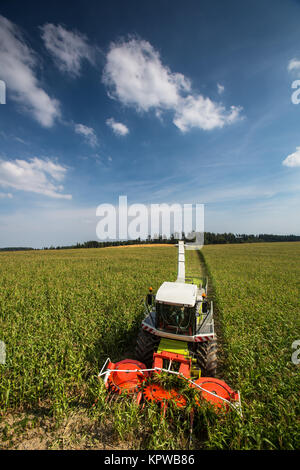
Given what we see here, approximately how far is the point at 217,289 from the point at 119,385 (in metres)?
9.76

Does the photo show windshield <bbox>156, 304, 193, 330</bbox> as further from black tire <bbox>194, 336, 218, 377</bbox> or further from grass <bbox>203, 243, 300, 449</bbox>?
grass <bbox>203, 243, 300, 449</bbox>

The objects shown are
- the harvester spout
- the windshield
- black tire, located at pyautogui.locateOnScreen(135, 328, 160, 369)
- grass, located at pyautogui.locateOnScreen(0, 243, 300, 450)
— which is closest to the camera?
grass, located at pyautogui.locateOnScreen(0, 243, 300, 450)

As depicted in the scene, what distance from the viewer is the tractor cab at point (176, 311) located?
477 cm

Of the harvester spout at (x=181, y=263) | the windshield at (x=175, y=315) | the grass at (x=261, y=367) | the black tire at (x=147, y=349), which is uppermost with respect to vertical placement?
the harvester spout at (x=181, y=263)

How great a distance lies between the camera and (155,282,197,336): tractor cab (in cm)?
477

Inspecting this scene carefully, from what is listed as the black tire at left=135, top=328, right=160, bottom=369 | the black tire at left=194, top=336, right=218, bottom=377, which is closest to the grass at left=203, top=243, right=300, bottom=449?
the black tire at left=194, top=336, right=218, bottom=377

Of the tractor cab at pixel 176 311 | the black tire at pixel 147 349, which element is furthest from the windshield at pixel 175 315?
the black tire at pixel 147 349

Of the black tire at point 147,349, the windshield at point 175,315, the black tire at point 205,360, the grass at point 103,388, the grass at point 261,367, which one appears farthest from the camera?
the black tire at point 147,349

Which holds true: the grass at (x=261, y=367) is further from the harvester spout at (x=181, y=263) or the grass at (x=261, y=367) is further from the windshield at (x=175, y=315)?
the harvester spout at (x=181, y=263)

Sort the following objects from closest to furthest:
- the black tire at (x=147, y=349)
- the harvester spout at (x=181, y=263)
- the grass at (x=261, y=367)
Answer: the grass at (x=261, y=367) → the black tire at (x=147, y=349) → the harvester spout at (x=181, y=263)

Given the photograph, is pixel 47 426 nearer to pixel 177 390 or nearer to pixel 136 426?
pixel 136 426

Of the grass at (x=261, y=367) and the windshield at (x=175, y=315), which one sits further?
the windshield at (x=175, y=315)

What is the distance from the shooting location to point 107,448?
3.14 metres
